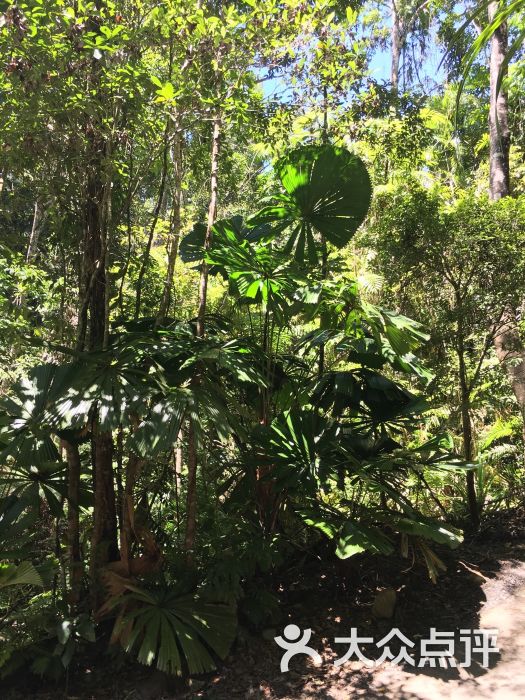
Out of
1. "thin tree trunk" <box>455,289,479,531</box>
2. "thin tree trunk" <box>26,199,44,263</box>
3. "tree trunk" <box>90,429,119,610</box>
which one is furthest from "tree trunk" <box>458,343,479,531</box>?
"thin tree trunk" <box>26,199,44,263</box>

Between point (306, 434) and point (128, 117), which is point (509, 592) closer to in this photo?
point (306, 434)

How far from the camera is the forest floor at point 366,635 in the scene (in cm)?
304

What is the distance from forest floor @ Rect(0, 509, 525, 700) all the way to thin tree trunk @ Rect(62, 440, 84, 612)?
506 mm

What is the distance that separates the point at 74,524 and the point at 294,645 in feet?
5.63

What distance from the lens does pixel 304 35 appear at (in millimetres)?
4805

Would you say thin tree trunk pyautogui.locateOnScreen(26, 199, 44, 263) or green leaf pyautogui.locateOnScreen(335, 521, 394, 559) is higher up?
thin tree trunk pyautogui.locateOnScreen(26, 199, 44, 263)

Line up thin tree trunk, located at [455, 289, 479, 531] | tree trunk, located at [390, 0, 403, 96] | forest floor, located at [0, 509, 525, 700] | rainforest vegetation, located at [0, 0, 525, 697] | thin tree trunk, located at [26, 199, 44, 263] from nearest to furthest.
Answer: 1. forest floor, located at [0, 509, 525, 700]
2. rainforest vegetation, located at [0, 0, 525, 697]
3. thin tree trunk, located at [26, 199, 44, 263]
4. thin tree trunk, located at [455, 289, 479, 531]
5. tree trunk, located at [390, 0, 403, 96]

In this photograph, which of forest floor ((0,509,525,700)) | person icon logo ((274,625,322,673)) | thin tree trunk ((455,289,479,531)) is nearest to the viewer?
forest floor ((0,509,525,700))

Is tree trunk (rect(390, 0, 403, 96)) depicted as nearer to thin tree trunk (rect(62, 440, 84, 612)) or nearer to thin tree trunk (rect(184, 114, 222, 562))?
thin tree trunk (rect(184, 114, 222, 562))

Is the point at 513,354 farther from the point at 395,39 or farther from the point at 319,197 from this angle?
the point at 395,39

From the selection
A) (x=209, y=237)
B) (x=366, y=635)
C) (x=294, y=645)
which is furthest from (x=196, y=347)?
(x=366, y=635)

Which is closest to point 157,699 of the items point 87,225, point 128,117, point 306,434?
point 306,434
